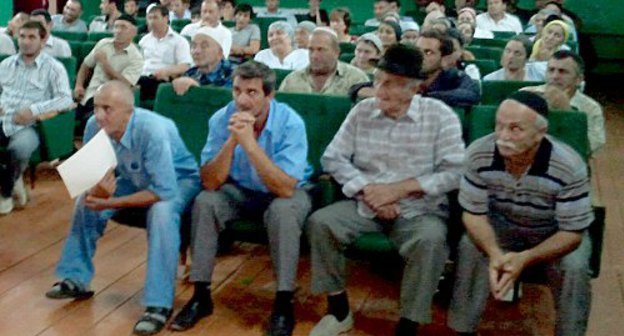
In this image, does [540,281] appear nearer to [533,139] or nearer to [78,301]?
[533,139]

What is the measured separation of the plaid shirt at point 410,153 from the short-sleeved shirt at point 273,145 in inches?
5.3

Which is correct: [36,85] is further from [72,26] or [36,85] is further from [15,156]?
[72,26]

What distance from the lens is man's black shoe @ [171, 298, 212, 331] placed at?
2941 mm

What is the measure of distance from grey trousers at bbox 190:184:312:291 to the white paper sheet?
0.35 m

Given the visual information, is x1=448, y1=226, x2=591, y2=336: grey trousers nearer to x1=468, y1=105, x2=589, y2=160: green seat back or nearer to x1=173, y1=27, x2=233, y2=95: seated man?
x1=468, y1=105, x2=589, y2=160: green seat back

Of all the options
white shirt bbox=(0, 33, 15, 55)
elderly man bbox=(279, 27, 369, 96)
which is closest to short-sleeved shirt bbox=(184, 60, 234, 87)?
elderly man bbox=(279, 27, 369, 96)

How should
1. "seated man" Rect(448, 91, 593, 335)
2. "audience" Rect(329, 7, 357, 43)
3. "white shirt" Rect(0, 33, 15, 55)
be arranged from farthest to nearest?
"audience" Rect(329, 7, 357, 43), "white shirt" Rect(0, 33, 15, 55), "seated man" Rect(448, 91, 593, 335)

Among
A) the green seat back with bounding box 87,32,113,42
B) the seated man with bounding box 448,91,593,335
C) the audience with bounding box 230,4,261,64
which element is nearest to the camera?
the seated man with bounding box 448,91,593,335

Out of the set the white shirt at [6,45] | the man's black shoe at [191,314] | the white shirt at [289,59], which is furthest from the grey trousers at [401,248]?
the white shirt at [6,45]

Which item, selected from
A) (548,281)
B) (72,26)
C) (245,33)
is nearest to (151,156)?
(548,281)

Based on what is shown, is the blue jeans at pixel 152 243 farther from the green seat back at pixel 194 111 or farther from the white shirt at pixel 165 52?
the white shirt at pixel 165 52

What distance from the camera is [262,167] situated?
9.49 ft

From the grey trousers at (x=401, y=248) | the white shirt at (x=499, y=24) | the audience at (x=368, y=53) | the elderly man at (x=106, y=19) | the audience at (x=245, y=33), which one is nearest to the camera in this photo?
the grey trousers at (x=401, y=248)

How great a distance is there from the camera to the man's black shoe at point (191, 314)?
2941 mm
